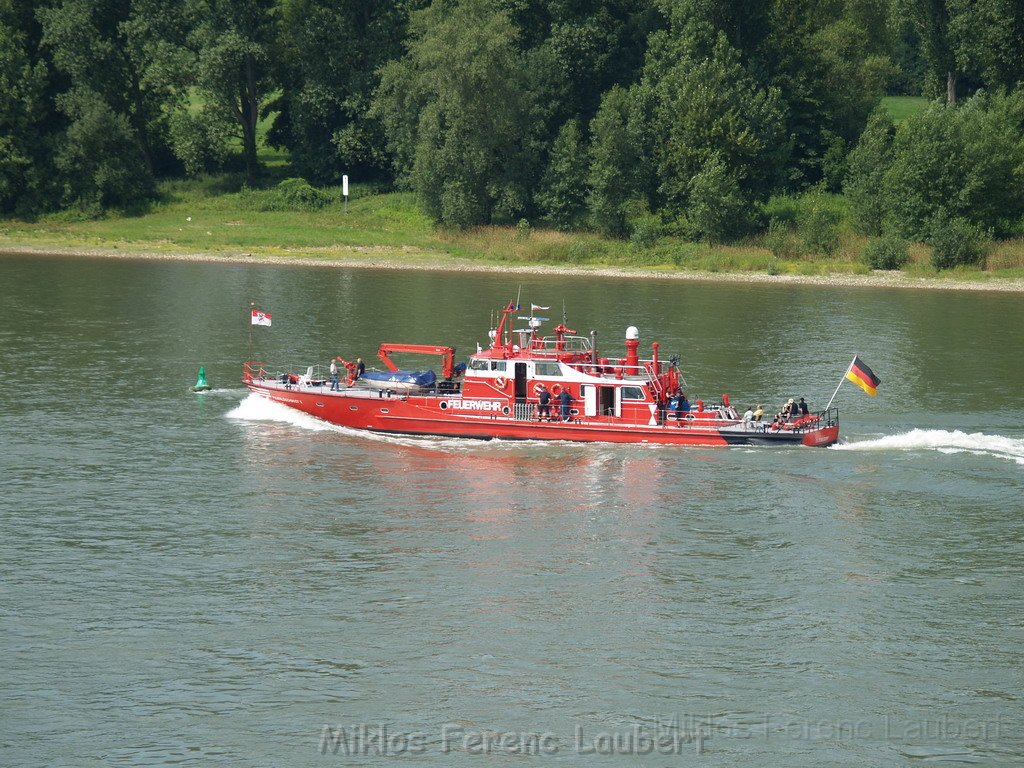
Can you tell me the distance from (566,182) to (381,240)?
51.3ft

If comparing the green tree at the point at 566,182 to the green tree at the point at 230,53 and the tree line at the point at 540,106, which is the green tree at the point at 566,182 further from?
the green tree at the point at 230,53

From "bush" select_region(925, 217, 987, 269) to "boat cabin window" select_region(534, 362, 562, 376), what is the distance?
5173 centimetres

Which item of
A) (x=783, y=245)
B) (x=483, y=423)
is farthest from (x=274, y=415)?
(x=783, y=245)

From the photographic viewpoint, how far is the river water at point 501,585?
25.9 m

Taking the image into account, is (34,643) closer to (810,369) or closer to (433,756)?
(433,756)

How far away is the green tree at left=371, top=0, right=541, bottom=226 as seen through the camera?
99.7 m

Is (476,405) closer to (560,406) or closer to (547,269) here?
(560,406)

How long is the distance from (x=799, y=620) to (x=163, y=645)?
48.3ft

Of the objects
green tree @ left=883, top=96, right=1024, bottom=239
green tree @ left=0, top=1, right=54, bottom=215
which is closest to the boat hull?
green tree @ left=883, top=96, right=1024, bottom=239

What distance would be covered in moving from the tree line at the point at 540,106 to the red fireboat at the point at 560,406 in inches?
2015

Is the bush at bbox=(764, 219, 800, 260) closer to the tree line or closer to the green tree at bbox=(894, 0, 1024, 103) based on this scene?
the tree line

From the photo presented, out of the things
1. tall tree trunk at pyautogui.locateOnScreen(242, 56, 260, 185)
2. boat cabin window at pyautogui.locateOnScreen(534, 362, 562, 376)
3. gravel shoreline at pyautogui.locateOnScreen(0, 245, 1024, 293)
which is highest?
tall tree trunk at pyautogui.locateOnScreen(242, 56, 260, 185)

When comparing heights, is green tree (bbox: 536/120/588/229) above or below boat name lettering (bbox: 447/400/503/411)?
above

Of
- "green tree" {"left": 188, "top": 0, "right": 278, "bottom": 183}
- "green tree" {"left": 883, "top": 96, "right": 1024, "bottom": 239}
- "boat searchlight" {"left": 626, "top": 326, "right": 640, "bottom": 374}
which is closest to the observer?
"boat searchlight" {"left": 626, "top": 326, "right": 640, "bottom": 374}
